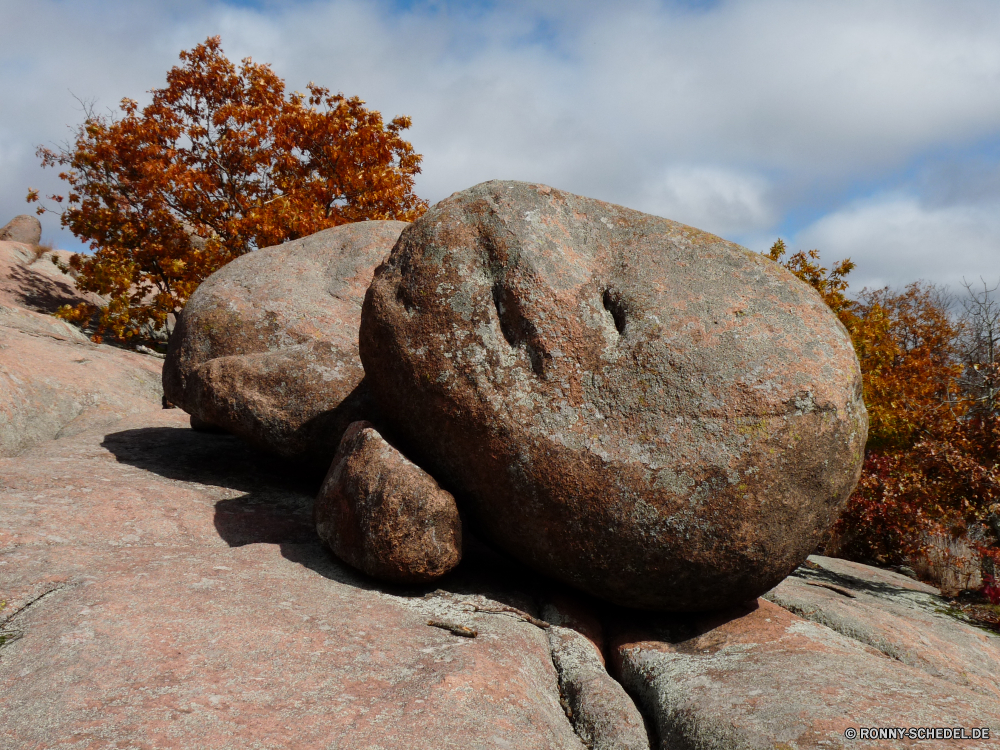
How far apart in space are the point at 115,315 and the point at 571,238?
1384 cm

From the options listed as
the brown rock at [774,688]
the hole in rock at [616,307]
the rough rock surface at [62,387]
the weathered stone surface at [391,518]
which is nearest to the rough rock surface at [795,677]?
the brown rock at [774,688]

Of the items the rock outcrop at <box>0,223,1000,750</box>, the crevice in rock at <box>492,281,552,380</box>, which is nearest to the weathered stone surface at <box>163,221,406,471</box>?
the rock outcrop at <box>0,223,1000,750</box>

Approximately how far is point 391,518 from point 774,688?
2.69 meters

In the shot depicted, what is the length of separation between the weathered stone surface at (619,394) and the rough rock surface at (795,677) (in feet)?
1.04

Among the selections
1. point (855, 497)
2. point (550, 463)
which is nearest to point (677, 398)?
point (550, 463)

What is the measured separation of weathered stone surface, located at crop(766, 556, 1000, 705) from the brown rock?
11.5 inches

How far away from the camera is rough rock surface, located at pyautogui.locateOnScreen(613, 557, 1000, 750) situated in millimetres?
3684

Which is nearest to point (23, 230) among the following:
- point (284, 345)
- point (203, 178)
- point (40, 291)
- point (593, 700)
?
point (40, 291)

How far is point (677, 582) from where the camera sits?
5.05 m

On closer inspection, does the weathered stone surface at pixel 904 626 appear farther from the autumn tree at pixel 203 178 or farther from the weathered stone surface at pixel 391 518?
the autumn tree at pixel 203 178

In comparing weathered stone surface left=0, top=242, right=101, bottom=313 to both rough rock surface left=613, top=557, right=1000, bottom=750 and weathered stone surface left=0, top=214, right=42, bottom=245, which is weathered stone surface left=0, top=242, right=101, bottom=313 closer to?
weathered stone surface left=0, top=214, right=42, bottom=245

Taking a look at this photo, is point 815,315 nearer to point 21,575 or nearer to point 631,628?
point 631,628

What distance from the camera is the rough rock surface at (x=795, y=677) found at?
12.1ft

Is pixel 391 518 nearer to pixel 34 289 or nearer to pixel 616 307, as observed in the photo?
pixel 616 307
